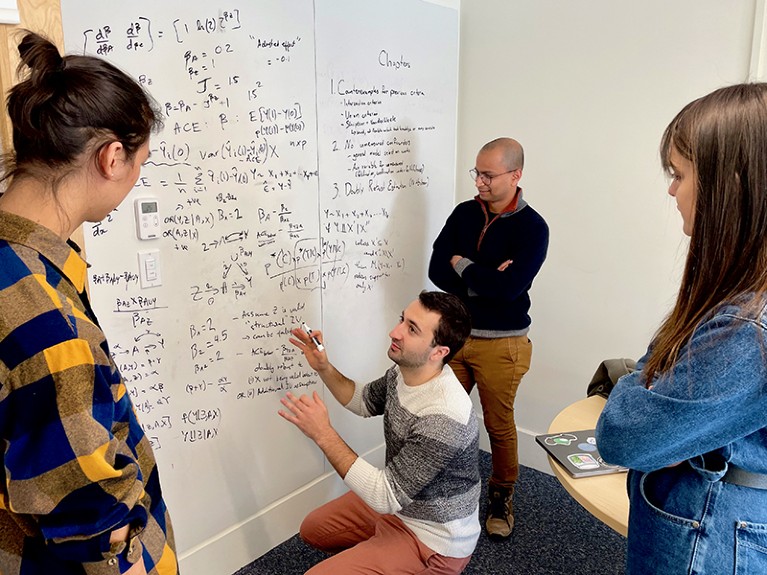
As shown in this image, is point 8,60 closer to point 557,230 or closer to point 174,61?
point 174,61

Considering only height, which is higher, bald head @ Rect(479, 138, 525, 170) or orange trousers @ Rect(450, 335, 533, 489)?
bald head @ Rect(479, 138, 525, 170)

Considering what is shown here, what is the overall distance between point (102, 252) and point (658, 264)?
198 cm

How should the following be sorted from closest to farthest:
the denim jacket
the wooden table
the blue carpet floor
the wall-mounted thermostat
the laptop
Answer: the denim jacket → the wooden table → the laptop → the wall-mounted thermostat → the blue carpet floor

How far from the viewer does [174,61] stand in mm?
1742

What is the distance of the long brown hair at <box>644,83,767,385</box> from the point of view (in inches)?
32.8

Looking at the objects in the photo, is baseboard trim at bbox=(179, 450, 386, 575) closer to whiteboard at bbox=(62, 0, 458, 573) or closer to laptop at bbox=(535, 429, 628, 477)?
whiteboard at bbox=(62, 0, 458, 573)

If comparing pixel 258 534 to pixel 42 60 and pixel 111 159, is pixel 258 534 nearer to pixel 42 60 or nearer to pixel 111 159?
pixel 111 159

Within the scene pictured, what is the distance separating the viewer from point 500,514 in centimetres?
244

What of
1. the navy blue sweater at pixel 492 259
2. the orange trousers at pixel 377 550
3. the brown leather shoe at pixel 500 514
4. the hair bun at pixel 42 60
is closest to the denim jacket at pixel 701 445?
the orange trousers at pixel 377 550

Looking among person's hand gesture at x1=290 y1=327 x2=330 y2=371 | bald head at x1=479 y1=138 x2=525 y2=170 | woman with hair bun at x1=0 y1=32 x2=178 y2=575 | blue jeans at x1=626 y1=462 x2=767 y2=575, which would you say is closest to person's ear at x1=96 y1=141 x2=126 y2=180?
woman with hair bun at x1=0 y1=32 x2=178 y2=575

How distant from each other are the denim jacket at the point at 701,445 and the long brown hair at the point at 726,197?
4 centimetres

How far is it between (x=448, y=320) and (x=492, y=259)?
691 millimetres

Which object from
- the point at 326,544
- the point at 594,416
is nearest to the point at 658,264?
the point at 594,416

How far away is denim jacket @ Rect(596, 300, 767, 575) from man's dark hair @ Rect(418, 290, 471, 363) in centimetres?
79
